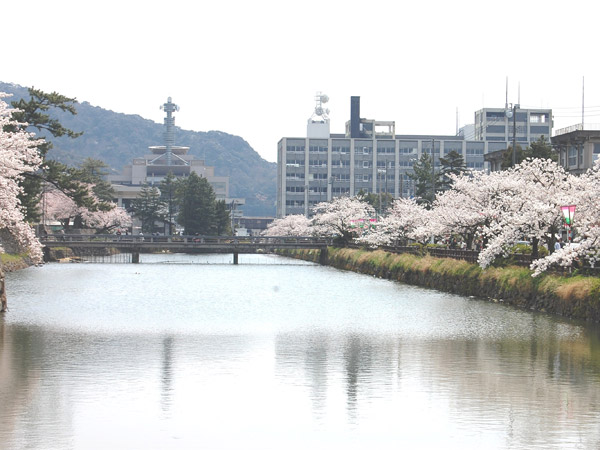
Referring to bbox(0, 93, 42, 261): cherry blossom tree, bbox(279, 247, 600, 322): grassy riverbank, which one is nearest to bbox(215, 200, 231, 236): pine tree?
bbox(279, 247, 600, 322): grassy riverbank

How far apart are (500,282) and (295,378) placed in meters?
24.0

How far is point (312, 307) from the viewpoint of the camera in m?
39.7

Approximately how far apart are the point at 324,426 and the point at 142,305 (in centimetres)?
2614

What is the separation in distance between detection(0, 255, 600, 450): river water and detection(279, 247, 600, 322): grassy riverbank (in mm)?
1060

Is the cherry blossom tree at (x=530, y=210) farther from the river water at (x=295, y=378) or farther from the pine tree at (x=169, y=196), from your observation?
the pine tree at (x=169, y=196)

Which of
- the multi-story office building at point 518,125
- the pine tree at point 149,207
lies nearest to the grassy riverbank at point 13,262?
the pine tree at point 149,207

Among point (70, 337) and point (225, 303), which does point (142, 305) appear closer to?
point (225, 303)

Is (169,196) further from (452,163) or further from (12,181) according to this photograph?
(12,181)

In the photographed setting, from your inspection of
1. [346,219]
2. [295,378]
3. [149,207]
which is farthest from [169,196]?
[295,378]

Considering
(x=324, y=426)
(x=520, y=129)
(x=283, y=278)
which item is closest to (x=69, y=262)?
(x=283, y=278)

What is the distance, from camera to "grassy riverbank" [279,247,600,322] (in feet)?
107

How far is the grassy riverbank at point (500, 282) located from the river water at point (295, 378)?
106 centimetres

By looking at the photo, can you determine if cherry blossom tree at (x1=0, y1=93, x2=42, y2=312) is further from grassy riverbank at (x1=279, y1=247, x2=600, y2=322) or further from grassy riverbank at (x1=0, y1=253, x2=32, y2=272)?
grassy riverbank at (x1=0, y1=253, x2=32, y2=272)

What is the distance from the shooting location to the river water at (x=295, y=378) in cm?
1393
